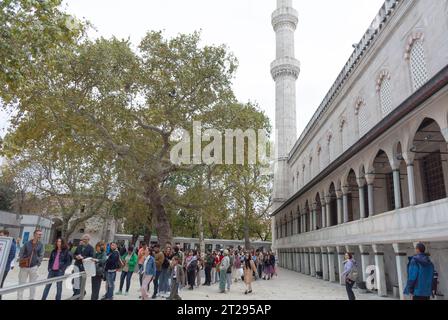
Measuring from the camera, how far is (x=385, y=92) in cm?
1797

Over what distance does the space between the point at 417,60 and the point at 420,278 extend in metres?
11.3

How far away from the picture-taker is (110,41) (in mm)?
21156

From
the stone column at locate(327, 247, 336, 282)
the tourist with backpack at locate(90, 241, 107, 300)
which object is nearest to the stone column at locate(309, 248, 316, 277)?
the stone column at locate(327, 247, 336, 282)

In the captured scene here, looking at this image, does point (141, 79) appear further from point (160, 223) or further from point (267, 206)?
point (267, 206)

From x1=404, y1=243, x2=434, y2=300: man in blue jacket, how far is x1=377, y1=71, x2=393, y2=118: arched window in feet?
39.0

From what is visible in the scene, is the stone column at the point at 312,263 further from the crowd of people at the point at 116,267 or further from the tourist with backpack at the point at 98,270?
the tourist with backpack at the point at 98,270

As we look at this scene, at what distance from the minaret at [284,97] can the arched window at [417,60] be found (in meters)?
31.5

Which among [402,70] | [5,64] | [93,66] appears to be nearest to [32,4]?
[5,64]

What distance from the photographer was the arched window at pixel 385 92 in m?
17.4

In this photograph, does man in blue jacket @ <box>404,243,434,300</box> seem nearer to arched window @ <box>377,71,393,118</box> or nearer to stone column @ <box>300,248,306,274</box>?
arched window @ <box>377,71,393,118</box>

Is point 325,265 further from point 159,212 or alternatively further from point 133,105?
point 133,105

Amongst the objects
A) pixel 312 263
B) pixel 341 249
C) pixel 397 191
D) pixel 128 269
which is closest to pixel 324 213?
pixel 341 249

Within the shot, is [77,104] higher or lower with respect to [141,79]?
lower
